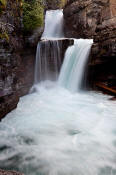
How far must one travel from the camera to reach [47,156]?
3688mm

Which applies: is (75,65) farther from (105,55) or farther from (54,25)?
(54,25)

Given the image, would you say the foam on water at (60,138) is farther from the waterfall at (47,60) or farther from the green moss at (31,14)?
the green moss at (31,14)

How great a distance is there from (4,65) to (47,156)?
9.77 feet

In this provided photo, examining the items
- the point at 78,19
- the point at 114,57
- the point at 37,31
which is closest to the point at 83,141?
the point at 114,57

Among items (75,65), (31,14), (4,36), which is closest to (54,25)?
(75,65)

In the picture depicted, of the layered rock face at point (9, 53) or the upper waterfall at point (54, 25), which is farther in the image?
the upper waterfall at point (54, 25)

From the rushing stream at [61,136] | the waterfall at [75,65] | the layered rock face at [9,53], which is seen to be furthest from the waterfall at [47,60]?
the layered rock face at [9,53]

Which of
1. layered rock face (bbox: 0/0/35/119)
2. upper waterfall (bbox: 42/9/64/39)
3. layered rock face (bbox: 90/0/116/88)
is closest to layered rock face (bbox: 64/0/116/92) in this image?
layered rock face (bbox: 90/0/116/88)

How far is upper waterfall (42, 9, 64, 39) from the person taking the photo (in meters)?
15.0

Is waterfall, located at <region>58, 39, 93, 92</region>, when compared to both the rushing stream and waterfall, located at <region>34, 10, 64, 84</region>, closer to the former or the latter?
waterfall, located at <region>34, 10, 64, 84</region>

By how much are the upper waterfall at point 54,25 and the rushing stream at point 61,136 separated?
26.7 feet

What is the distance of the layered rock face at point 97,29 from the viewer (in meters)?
8.43

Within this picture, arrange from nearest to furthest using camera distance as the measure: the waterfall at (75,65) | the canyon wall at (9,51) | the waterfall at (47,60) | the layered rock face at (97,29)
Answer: the canyon wall at (9,51) < the layered rock face at (97,29) < the waterfall at (75,65) < the waterfall at (47,60)

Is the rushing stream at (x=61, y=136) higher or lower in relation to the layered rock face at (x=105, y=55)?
lower
